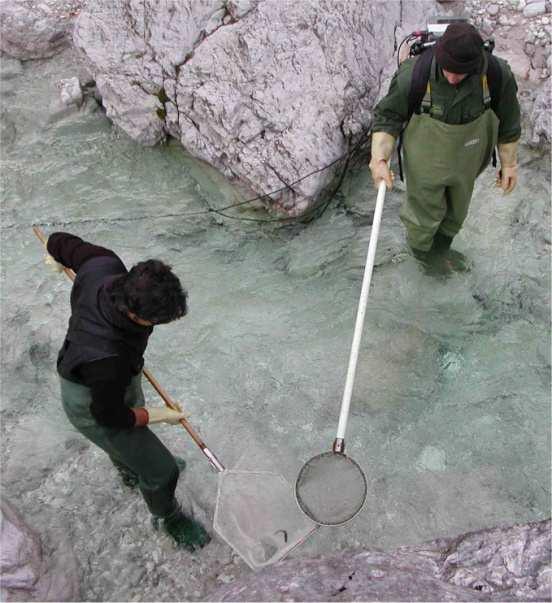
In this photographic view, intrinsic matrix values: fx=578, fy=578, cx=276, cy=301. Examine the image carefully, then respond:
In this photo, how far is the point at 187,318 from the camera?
12.4 ft

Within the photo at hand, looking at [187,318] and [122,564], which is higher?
[187,318]

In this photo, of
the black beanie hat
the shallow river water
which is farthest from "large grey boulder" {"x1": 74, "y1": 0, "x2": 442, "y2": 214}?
the black beanie hat

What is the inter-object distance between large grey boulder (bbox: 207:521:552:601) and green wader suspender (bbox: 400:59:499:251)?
178 centimetres

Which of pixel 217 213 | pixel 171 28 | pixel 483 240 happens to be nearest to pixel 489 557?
pixel 483 240

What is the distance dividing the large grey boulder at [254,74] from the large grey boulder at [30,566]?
2652mm

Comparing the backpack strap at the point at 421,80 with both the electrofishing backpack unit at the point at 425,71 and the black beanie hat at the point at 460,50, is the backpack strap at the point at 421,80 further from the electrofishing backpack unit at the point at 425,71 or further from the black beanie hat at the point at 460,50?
the black beanie hat at the point at 460,50

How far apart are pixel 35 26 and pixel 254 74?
2.41 metres

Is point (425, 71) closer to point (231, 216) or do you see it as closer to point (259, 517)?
point (231, 216)

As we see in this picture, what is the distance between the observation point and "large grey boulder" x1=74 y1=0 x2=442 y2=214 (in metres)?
4.21

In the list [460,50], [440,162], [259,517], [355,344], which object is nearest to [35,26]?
[440,162]

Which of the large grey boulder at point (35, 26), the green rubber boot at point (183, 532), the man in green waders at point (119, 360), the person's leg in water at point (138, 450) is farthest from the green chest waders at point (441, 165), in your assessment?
the large grey boulder at point (35, 26)

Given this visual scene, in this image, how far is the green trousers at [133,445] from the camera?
2471mm

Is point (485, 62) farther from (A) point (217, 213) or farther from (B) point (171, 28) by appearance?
(B) point (171, 28)

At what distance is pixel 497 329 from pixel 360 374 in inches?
36.2
